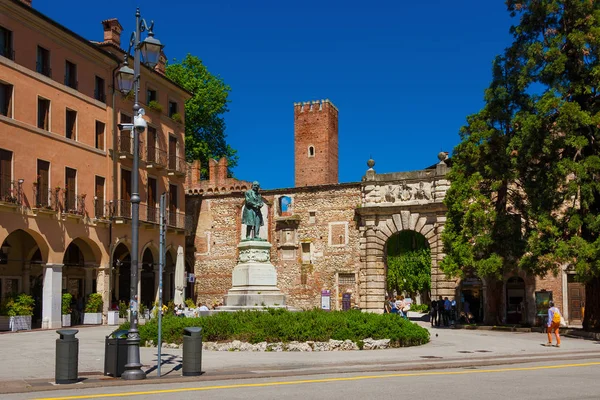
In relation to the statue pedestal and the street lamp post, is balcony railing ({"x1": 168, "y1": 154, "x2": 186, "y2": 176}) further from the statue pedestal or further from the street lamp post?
the street lamp post

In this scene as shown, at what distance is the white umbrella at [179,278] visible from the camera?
1608 inches

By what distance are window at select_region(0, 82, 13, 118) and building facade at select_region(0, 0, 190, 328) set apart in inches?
1.6

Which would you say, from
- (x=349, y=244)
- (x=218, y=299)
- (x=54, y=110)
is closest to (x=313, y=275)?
(x=349, y=244)

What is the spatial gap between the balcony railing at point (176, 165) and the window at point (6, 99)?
41.5ft

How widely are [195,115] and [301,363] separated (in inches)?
1439

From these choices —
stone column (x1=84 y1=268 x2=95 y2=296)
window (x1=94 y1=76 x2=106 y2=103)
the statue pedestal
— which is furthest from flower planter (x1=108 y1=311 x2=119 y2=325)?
the statue pedestal

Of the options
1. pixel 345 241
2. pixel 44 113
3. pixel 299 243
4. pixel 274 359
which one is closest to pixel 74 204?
pixel 44 113

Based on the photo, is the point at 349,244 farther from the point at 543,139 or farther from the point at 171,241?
the point at 543,139

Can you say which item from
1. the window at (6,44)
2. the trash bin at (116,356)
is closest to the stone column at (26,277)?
the window at (6,44)

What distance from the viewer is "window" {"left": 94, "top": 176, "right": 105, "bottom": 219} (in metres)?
34.3

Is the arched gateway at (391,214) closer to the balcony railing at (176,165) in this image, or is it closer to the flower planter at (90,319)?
the balcony railing at (176,165)

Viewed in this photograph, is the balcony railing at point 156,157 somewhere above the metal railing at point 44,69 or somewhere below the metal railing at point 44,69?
below

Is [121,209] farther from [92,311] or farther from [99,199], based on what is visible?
[92,311]

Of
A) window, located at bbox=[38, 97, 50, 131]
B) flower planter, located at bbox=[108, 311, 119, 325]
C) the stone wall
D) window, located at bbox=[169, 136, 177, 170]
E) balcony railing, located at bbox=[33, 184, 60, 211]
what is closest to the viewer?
balcony railing, located at bbox=[33, 184, 60, 211]
